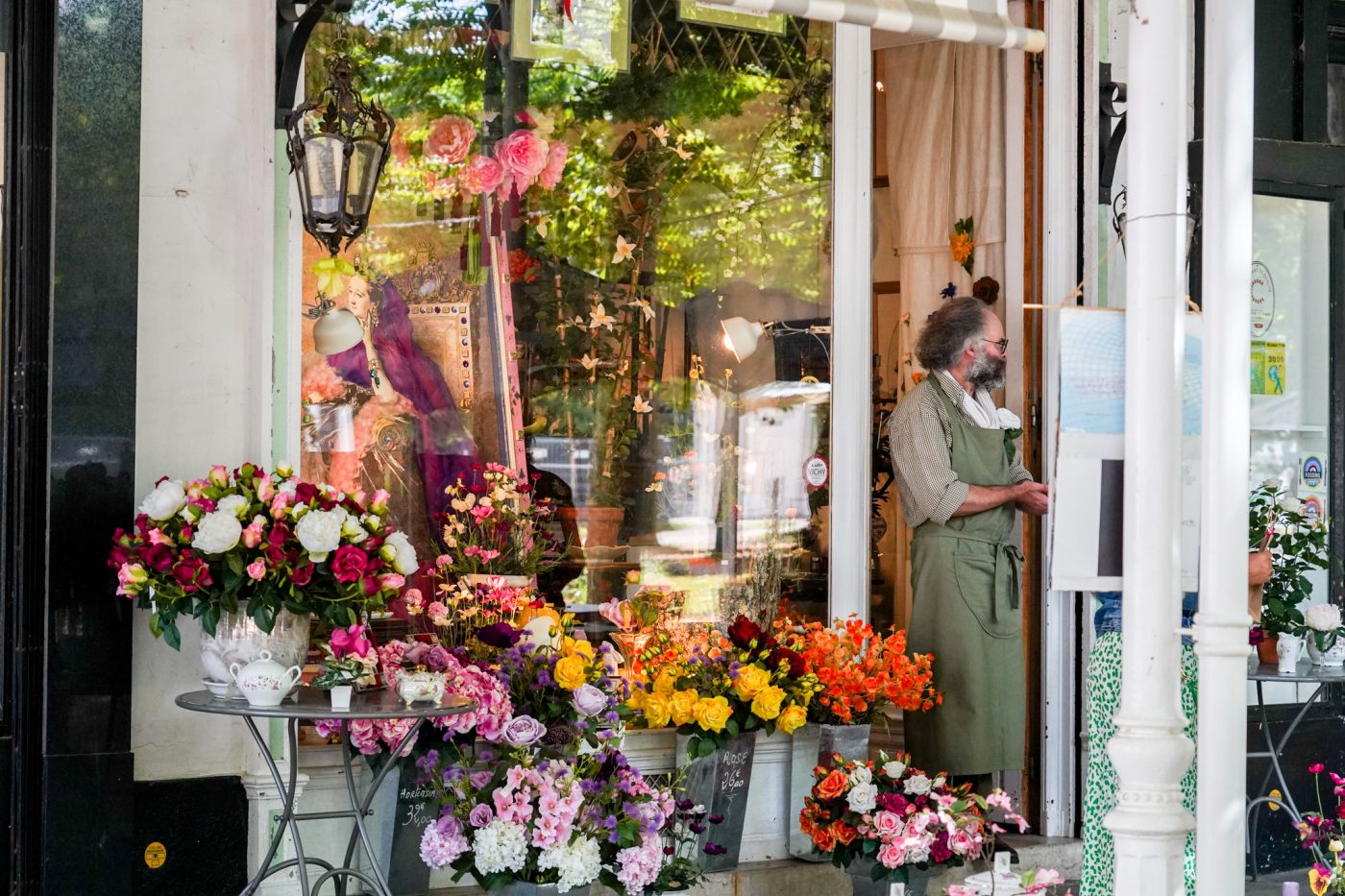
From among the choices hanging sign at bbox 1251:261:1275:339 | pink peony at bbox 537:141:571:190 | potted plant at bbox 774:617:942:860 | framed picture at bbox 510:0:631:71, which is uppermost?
framed picture at bbox 510:0:631:71

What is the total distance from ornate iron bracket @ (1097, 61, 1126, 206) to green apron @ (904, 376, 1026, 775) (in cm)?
104

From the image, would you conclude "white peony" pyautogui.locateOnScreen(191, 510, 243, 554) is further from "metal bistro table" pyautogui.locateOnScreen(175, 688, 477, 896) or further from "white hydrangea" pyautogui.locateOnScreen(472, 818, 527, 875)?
"white hydrangea" pyautogui.locateOnScreen(472, 818, 527, 875)

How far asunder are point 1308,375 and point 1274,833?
185 cm

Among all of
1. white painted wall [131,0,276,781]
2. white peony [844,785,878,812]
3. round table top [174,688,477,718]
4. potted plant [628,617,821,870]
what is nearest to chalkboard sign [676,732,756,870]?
potted plant [628,617,821,870]

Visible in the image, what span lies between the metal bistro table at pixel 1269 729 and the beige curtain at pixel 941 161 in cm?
180

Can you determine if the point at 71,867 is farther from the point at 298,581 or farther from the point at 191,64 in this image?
the point at 191,64

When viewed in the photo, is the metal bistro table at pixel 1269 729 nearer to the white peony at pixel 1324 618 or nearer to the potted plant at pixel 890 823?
the white peony at pixel 1324 618

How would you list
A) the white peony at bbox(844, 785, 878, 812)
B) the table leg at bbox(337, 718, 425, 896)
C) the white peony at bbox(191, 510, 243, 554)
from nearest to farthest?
the white peony at bbox(191, 510, 243, 554) < the table leg at bbox(337, 718, 425, 896) < the white peony at bbox(844, 785, 878, 812)

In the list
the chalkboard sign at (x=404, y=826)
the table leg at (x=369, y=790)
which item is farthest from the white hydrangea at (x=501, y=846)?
the chalkboard sign at (x=404, y=826)

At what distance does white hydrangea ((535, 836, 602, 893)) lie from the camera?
174 inches

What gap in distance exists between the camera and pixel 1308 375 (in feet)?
21.8

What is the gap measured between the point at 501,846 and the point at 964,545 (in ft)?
7.37

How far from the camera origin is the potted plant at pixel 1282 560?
575 centimetres

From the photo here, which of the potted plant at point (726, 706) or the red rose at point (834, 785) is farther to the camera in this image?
the potted plant at point (726, 706)
